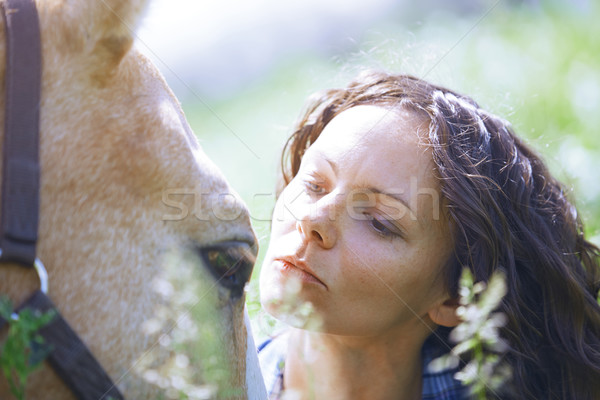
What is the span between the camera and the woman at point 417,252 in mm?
2346

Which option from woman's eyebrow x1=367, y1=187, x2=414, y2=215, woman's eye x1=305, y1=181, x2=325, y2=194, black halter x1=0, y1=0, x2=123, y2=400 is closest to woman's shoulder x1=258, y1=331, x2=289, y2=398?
woman's eye x1=305, y1=181, x2=325, y2=194

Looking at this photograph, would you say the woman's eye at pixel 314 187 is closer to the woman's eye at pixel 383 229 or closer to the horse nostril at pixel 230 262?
the woman's eye at pixel 383 229

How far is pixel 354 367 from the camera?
264 centimetres

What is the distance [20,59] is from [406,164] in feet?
4.77

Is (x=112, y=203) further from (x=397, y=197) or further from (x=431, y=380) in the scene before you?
(x=431, y=380)

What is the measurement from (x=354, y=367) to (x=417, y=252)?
59 cm

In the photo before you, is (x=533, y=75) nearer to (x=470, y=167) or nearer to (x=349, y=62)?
(x=349, y=62)

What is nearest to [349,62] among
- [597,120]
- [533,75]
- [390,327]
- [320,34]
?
[390,327]

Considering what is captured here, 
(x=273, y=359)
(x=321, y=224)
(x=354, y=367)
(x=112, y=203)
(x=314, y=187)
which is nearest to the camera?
(x=112, y=203)

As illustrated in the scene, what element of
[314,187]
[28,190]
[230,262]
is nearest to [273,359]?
[314,187]

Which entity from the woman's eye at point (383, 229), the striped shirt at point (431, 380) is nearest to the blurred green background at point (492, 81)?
the striped shirt at point (431, 380)

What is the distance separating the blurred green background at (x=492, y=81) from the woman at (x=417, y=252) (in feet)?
1.65

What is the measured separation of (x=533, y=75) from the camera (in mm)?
6648

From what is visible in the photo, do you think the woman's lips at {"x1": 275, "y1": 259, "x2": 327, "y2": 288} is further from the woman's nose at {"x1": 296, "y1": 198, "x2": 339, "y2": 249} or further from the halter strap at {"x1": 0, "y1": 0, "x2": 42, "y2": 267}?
the halter strap at {"x1": 0, "y1": 0, "x2": 42, "y2": 267}
